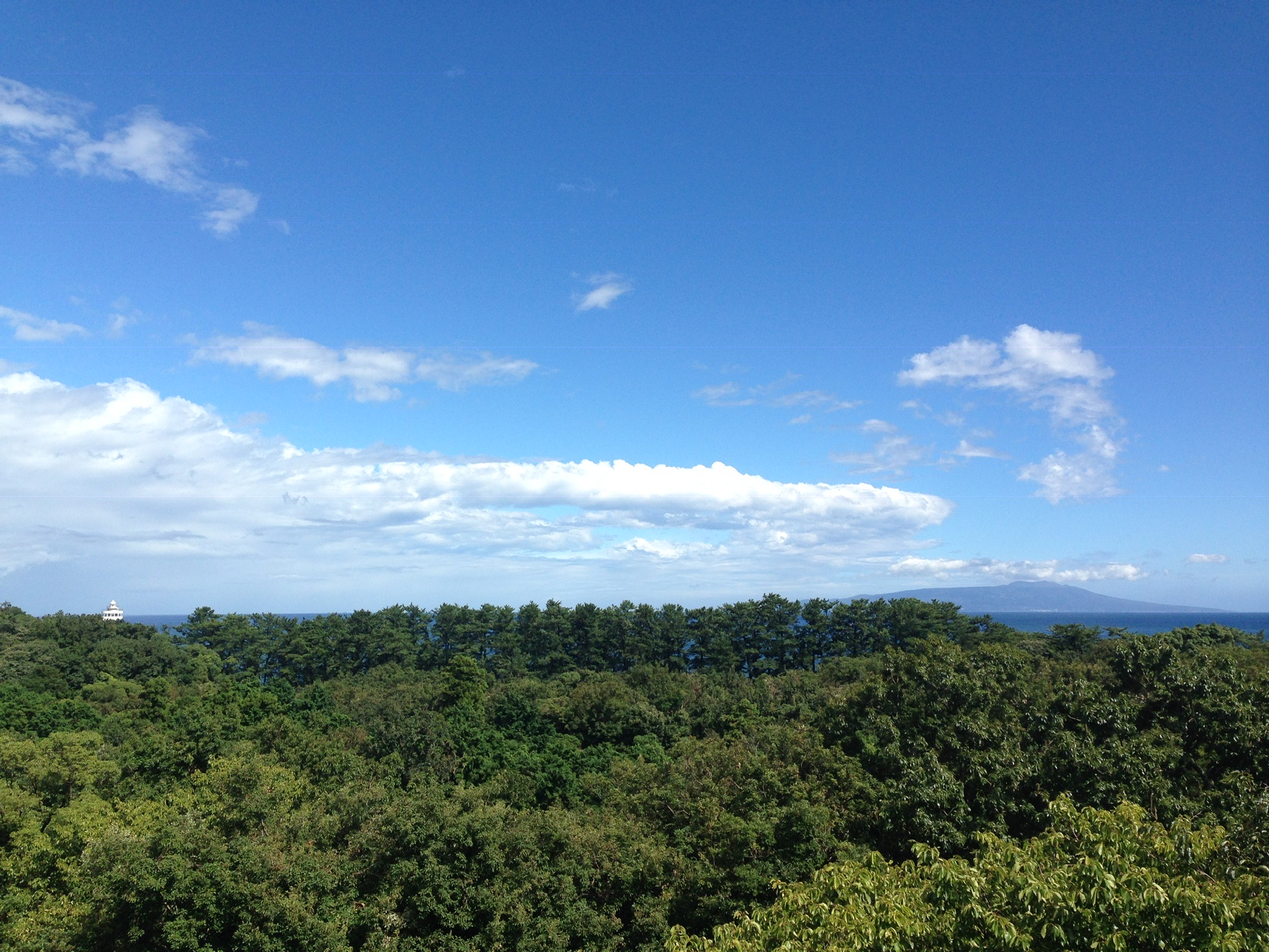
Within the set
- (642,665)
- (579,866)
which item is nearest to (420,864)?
(579,866)

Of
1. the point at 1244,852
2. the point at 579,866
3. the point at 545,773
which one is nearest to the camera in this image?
the point at 1244,852

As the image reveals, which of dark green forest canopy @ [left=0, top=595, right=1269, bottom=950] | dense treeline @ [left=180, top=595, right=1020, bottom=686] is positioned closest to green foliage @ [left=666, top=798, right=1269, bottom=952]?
dark green forest canopy @ [left=0, top=595, right=1269, bottom=950]

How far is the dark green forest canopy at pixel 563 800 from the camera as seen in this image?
17.8 meters

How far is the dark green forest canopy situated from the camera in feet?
58.4

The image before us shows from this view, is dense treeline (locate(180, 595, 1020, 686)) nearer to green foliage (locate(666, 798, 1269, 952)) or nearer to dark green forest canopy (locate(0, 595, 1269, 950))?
dark green forest canopy (locate(0, 595, 1269, 950))

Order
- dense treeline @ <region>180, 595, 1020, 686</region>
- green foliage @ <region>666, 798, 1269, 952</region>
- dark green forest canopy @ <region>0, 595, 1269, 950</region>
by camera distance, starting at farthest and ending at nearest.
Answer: dense treeline @ <region>180, 595, 1020, 686</region> < dark green forest canopy @ <region>0, 595, 1269, 950</region> < green foliage @ <region>666, 798, 1269, 952</region>

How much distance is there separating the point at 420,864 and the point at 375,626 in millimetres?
57099

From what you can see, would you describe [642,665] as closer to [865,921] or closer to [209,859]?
[209,859]

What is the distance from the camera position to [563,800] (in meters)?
30.4

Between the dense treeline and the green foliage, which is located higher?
the green foliage

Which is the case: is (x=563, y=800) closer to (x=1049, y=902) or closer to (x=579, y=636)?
(x=1049, y=902)

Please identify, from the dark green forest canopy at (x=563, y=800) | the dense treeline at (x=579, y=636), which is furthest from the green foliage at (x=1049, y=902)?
the dense treeline at (x=579, y=636)

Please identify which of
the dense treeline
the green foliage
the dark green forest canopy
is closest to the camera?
the green foliage

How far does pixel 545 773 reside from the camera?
30938 millimetres
